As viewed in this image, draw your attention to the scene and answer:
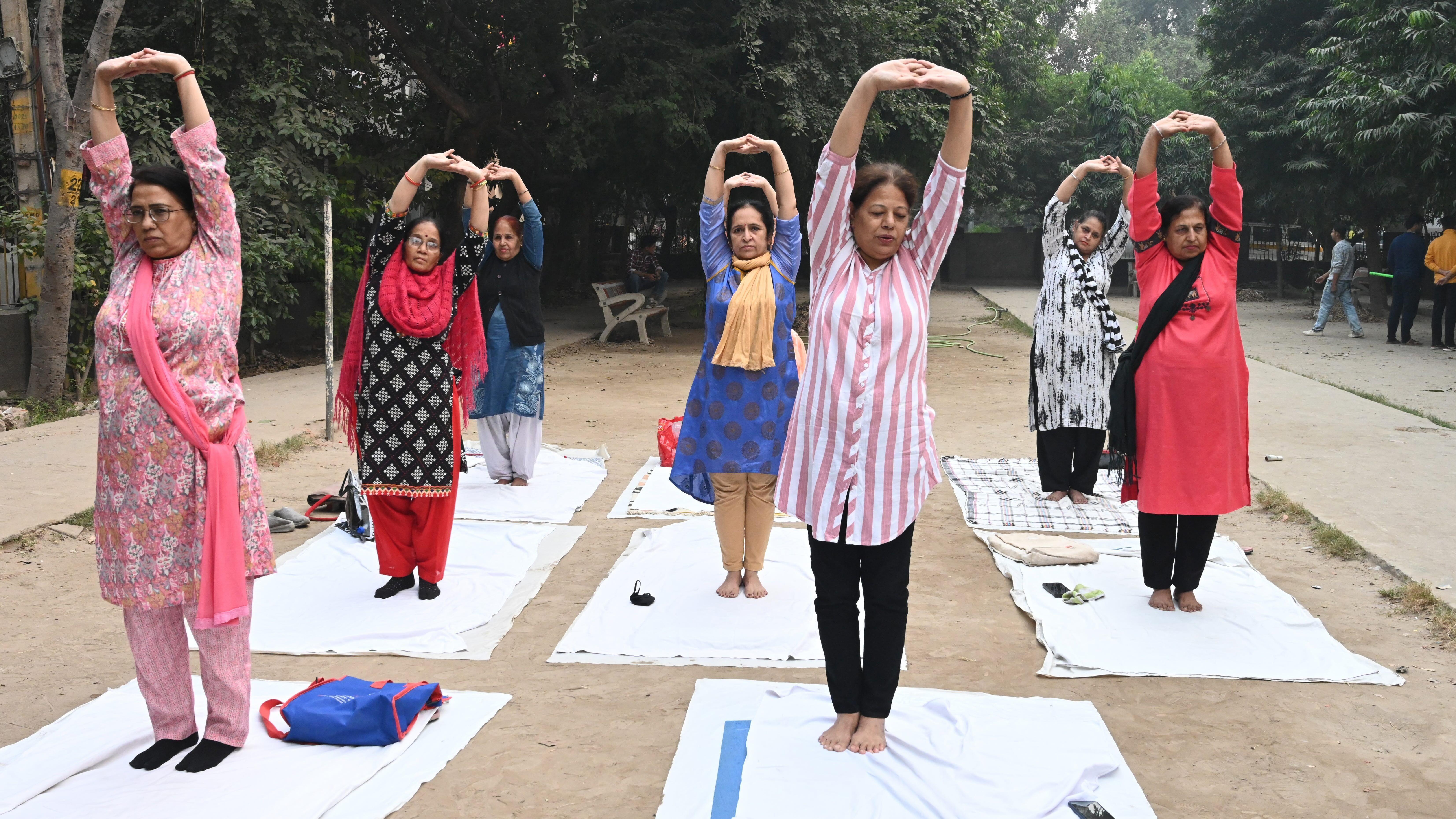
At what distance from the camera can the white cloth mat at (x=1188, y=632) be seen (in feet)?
13.3

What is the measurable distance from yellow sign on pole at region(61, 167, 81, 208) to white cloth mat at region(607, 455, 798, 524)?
5.14 m

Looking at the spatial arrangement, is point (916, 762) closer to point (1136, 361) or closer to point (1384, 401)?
point (1136, 361)

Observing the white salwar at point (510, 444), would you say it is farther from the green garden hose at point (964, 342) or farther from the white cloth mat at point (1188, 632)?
the green garden hose at point (964, 342)

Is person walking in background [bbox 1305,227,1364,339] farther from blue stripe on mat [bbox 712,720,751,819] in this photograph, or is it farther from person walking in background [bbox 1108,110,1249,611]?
blue stripe on mat [bbox 712,720,751,819]

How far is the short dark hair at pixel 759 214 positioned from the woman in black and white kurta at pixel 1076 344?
2.31m

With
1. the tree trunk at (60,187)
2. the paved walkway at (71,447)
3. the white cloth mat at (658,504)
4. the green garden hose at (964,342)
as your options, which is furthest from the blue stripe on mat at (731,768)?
the green garden hose at (964,342)

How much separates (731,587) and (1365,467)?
4966mm

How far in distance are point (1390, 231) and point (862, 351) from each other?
25.4 m

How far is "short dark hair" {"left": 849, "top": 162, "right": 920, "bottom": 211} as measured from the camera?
3035mm

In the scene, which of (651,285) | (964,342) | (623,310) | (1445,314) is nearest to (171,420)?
(623,310)

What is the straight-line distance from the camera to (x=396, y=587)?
4.85 meters

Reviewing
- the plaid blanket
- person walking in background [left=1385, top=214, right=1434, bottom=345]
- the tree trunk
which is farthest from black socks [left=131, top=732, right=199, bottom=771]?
person walking in background [left=1385, top=214, right=1434, bottom=345]

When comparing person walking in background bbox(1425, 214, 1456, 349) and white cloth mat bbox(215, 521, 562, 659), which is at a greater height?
person walking in background bbox(1425, 214, 1456, 349)

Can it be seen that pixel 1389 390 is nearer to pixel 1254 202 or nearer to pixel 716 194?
pixel 716 194
